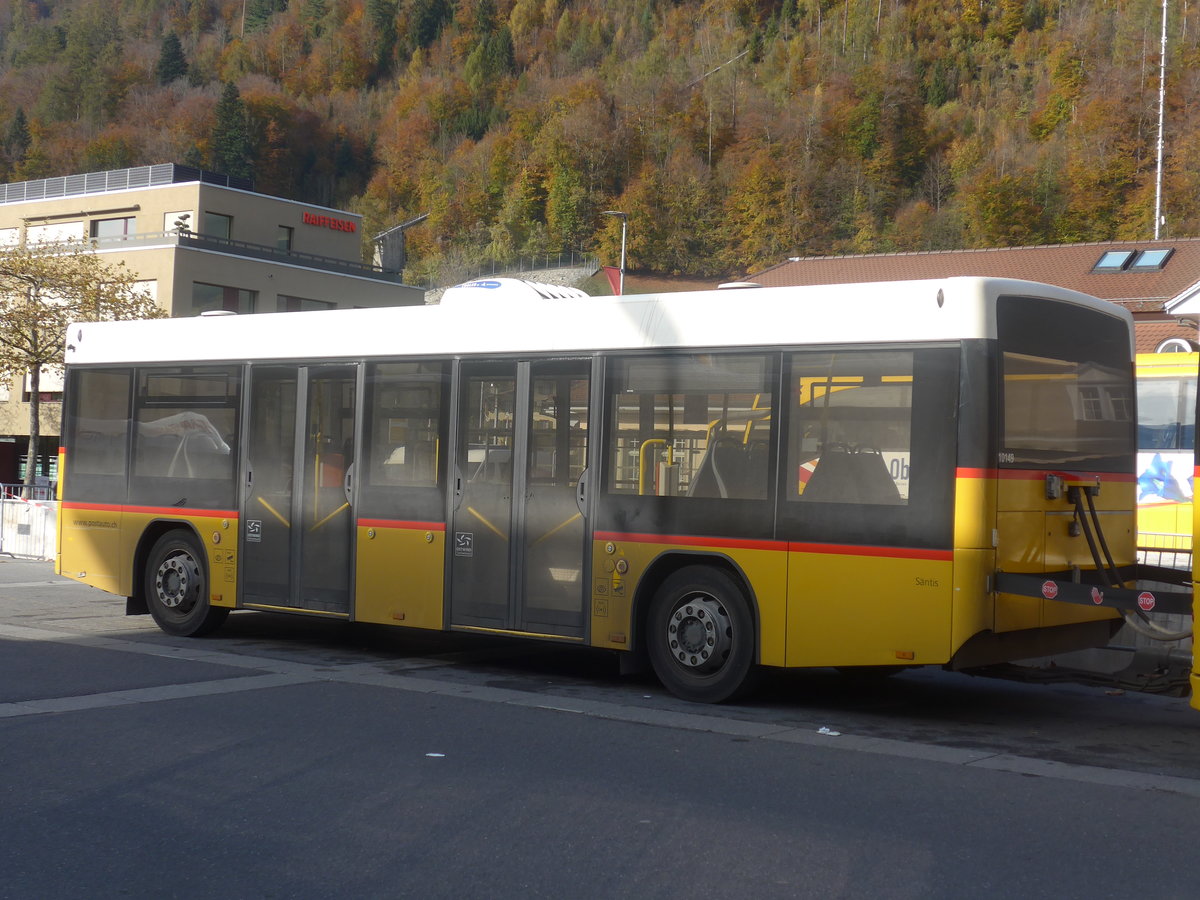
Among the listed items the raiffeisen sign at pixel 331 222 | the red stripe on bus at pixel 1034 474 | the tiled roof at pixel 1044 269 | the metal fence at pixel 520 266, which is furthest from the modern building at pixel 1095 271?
the metal fence at pixel 520 266

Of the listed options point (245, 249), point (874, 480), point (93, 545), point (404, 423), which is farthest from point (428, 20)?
point (874, 480)

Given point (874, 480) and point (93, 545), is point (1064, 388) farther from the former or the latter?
point (93, 545)

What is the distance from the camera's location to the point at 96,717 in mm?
8742

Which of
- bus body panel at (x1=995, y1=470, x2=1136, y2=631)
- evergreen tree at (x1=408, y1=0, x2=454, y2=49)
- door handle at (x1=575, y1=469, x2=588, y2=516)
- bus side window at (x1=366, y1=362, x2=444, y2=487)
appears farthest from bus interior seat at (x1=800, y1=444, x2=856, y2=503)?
evergreen tree at (x1=408, y1=0, x2=454, y2=49)

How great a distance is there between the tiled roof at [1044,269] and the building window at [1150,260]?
0.61ft

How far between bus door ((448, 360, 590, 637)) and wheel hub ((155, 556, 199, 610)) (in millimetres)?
3360

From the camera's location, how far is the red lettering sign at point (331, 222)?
65000 millimetres

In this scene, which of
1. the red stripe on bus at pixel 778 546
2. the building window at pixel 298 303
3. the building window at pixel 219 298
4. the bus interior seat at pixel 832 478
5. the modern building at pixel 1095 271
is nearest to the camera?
the red stripe on bus at pixel 778 546

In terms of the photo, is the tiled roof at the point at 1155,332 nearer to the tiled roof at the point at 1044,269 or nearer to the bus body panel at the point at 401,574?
the tiled roof at the point at 1044,269

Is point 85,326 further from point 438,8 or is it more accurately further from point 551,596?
point 438,8

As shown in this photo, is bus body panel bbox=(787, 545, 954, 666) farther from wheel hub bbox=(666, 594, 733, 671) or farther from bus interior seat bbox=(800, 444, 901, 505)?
wheel hub bbox=(666, 594, 733, 671)

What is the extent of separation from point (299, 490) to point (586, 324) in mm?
3389

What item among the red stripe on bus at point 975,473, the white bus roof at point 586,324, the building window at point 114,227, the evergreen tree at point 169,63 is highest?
the evergreen tree at point 169,63

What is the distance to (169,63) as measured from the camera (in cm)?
14050
